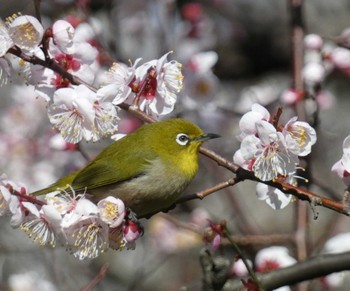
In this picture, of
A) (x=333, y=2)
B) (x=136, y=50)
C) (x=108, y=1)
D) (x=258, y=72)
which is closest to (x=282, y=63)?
(x=258, y=72)

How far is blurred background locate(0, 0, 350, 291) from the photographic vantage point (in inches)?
191

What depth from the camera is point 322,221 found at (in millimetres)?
7922

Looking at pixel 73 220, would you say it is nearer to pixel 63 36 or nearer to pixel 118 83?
pixel 118 83

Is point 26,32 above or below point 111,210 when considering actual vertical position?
above

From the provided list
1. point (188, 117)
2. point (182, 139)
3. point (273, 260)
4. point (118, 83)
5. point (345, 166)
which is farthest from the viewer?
point (188, 117)

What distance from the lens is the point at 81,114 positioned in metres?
2.69

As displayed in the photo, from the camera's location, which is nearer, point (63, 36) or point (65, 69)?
point (63, 36)

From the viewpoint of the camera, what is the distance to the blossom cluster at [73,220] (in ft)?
8.02

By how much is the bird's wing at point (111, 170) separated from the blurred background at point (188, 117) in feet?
2.06

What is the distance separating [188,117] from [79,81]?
2.89 meters

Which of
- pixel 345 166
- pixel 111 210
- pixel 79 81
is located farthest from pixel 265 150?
pixel 79 81

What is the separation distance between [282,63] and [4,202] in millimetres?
6969

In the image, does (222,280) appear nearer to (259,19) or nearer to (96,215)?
(96,215)

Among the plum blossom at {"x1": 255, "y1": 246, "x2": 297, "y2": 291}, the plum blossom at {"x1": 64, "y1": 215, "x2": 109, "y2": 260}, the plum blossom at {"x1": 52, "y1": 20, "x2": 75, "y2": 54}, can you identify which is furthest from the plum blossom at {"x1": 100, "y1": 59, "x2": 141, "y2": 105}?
the plum blossom at {"x1": 255, "y1": 246, "x2": 297, "y2": 291}
